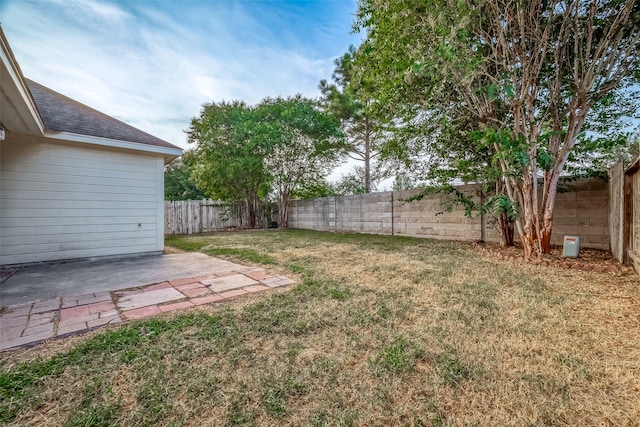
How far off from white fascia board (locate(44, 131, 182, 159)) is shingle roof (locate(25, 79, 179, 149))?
6cm

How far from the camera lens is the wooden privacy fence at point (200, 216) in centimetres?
970

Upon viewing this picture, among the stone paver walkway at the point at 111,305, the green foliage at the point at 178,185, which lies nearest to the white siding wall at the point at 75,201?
the stone paver walkway at the point at 111,305

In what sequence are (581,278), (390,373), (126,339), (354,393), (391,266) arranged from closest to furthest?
1. (354,393)
2. (390,373)
3. (126,339)
4. (581,278)
5. (391,266)

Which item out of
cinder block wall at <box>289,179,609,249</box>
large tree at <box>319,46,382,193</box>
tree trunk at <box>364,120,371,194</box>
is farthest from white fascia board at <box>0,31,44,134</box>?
tree trunk at <box>364,120,371,194</box>

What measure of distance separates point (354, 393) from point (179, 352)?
1072 millimetres

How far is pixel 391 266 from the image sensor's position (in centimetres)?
383

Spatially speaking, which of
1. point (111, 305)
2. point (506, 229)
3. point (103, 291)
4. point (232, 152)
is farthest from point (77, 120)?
point (506, 229)

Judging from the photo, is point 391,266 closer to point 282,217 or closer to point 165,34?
point 165,34

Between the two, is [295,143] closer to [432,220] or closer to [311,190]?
[311,190]

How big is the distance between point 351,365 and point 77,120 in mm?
5946

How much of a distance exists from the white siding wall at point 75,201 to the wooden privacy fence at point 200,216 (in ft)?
16.0

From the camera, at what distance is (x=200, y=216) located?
10469mm

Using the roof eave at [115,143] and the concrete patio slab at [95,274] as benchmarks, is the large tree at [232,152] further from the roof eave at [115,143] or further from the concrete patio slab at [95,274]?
the concrete patio slab at [95,274]

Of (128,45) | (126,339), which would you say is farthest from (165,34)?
(126,339)
